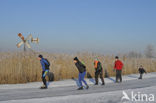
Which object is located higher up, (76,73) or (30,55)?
(30,55)

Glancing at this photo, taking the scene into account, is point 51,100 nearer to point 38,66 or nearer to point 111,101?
point 111,101

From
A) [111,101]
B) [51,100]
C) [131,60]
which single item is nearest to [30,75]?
[51,100]

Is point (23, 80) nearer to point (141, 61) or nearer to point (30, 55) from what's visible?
point (30, 55)

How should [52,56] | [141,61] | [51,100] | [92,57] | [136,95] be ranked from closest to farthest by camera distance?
[51,100] < [136,95] < [52,56] < [92,57] < [141,61]

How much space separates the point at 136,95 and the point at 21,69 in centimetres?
778

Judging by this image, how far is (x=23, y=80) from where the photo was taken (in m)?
13.4

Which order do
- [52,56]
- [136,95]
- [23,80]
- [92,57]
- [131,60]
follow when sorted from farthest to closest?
1. [131,60]
2. [92,57]
3. [52,56]
4. [23,80]
5. [136,95]

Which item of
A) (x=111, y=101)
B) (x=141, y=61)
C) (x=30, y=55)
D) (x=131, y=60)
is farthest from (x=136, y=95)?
(x=141, y=61)

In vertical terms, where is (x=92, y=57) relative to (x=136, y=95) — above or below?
above

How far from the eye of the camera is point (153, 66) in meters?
25.6

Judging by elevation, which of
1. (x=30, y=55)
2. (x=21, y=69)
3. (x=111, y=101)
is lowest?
(x=111, y=101)

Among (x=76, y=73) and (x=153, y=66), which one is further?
(x=153, y=66)

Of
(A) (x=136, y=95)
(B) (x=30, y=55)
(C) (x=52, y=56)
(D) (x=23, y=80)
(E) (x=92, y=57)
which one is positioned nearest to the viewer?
(A) (x=136, y=95)

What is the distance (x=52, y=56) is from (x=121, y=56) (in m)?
9.63
